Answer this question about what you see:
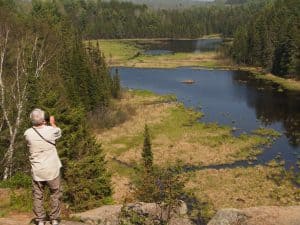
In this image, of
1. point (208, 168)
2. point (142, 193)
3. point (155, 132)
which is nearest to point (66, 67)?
point (155, 132)

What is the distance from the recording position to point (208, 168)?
46969 millimetres

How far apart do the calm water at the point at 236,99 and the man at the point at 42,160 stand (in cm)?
4004

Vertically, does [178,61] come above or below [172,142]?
above

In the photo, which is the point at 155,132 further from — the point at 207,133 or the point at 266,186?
the point at 266,186

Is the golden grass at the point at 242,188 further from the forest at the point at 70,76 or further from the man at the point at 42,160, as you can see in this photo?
the man at the point at 42,160

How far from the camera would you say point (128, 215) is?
14914mm

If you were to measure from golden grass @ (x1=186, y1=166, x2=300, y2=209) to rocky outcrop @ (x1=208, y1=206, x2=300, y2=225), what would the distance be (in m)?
17.2

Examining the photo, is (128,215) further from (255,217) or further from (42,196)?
(255,217)

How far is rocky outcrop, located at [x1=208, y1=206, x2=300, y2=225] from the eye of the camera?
17.0 meters

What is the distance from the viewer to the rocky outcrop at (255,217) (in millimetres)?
17000

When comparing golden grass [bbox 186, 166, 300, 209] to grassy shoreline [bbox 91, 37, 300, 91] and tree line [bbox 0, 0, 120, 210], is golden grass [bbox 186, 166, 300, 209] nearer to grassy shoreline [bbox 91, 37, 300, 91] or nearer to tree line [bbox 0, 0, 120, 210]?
tree line [bbox 0, 0, 120, 210]

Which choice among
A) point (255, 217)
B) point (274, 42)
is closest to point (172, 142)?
point (255, 217)

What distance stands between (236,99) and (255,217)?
6898 cm

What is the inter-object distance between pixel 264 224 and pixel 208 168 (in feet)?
98.7
